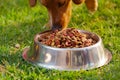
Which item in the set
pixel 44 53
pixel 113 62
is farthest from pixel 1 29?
pixel 113 62

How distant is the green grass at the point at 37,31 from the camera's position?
3402mm

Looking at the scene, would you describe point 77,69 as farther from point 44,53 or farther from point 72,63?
point 44,53

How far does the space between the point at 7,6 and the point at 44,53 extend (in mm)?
1873

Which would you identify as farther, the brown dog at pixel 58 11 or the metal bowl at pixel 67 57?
the brown dog at pixel 58 11

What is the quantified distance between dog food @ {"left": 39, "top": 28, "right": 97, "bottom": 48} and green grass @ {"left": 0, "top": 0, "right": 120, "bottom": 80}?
0.28m

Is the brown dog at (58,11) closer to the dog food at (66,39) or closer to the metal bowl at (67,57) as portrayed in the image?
the dog food at (66,39)

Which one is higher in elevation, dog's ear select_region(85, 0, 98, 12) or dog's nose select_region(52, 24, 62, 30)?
dog's ear select_region(85, 0, 98, 12)

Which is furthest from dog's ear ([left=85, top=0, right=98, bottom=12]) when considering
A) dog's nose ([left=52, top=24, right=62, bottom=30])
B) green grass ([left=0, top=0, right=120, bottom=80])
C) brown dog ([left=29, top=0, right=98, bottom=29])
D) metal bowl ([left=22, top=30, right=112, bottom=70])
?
metal bowl ([left=22, top=30, right=112, bottom=70])

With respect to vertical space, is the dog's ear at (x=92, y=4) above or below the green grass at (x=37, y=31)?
above

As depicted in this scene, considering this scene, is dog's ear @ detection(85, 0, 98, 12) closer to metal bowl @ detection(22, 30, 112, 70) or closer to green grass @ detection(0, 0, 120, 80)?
green grass @ detection(0, 0, 120, 80)

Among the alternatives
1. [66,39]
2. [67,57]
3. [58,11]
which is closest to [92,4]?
[58,11]

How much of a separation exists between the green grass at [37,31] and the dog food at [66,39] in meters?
0.28

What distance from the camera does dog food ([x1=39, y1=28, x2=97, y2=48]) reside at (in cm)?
361

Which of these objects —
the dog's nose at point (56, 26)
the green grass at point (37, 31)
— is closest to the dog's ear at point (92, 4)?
the green grass at point (37, 31)
